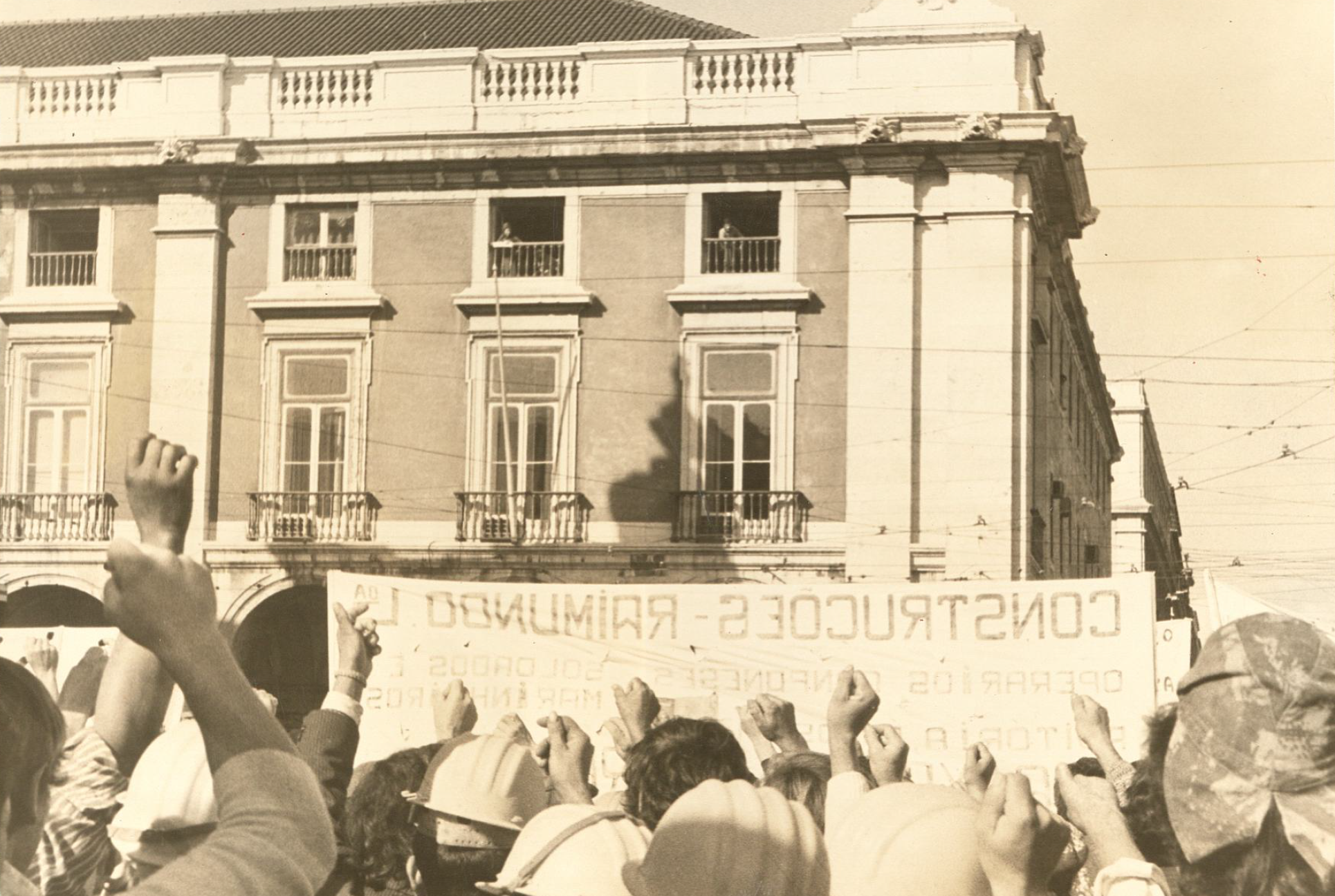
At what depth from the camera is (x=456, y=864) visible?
4398mm

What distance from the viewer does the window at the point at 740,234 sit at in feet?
37.7

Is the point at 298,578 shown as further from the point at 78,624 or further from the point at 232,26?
the point at 232,26

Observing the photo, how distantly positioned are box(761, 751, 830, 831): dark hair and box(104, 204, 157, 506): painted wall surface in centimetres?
724

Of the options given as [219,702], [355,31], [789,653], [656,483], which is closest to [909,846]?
[219,702]

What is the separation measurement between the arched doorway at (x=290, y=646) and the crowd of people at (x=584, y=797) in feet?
18.3

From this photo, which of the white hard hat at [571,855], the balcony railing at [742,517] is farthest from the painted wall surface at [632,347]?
the white hard hat at [571,855]

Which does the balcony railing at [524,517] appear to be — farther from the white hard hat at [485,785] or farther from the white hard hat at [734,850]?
the white hard hat at [734,850]

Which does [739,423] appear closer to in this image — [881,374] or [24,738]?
[881,374]

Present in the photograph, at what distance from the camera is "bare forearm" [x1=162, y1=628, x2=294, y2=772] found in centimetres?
197

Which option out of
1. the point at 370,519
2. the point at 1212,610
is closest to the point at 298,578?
the point at 370,519

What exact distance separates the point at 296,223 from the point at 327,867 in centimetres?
991

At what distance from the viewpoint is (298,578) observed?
424 inches

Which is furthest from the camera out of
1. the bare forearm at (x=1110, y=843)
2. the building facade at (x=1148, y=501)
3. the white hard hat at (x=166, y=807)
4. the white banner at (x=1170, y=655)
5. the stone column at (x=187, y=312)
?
the stone column at (x=187, y=312)

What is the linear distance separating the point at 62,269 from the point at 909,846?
9.27 m
